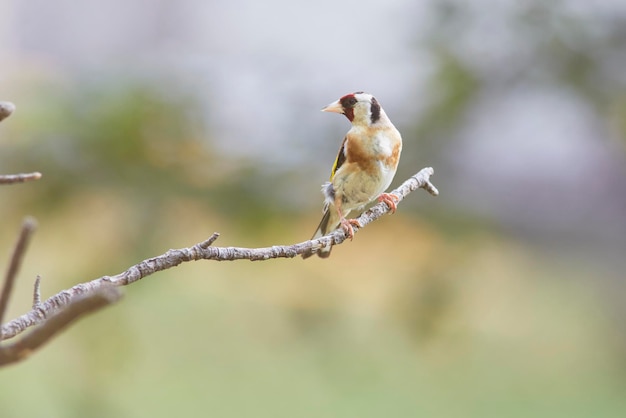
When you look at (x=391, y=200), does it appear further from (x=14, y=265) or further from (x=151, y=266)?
(x=14, y=265)

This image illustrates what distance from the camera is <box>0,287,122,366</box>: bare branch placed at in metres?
0.19

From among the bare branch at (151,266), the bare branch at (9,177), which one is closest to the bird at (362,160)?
the bare branch at (151,266)

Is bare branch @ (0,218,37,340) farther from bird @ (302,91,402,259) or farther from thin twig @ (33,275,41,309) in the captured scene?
bird @ (302,91,402,259)

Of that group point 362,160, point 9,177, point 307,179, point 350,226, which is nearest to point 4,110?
point 9,177

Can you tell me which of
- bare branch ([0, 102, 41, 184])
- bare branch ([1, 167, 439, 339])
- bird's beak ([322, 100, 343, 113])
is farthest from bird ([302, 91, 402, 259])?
bare branch ([0, 102, 41, 184])

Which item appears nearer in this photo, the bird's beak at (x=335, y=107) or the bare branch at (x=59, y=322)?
the bare branch at (x=59, y=322)

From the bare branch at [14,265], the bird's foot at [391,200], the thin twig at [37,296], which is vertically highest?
the bird's foot at [391,200]

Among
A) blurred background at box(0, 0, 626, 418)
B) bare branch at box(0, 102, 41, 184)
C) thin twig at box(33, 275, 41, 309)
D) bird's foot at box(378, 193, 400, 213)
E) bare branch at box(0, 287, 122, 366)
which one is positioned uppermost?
blurred background at box(0, 0, 626, 418)

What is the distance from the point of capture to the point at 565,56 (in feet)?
6.26

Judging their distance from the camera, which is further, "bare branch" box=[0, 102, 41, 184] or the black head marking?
the black head marking

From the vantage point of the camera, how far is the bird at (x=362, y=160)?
1.59 feet

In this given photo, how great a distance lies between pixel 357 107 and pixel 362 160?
0.24 ft

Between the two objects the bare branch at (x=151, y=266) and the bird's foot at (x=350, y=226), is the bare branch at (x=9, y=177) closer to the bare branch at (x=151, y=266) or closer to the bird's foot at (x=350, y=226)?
the bare branch at (x=151, y=266)

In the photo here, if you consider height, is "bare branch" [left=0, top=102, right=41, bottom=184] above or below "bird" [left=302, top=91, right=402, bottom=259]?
below
